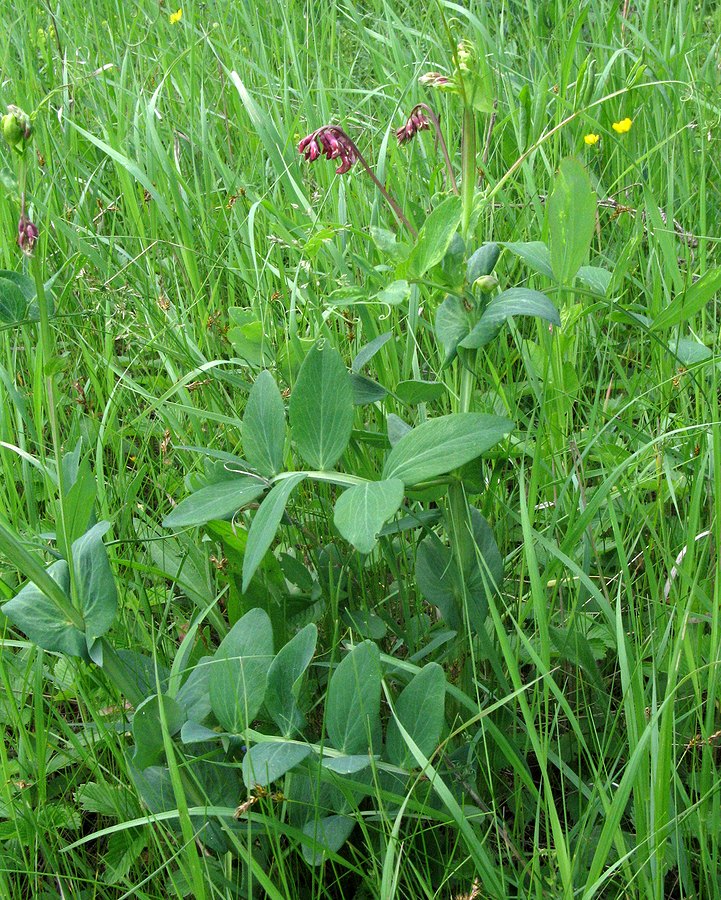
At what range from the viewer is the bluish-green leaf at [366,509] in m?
0.83

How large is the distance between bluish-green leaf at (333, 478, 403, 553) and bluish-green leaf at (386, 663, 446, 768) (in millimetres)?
168

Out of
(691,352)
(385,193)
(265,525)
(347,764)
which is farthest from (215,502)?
(691,352)

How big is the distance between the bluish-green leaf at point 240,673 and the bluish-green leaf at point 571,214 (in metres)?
0.57

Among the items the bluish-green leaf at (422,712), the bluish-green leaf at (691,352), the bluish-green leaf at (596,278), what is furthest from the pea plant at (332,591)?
the bluish-green leaf at (691,352)

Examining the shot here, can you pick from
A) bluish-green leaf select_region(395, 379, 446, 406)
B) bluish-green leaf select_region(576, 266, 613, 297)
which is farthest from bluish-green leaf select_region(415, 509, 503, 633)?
bluish-green leaf select_region(576, 266, 613, 297)

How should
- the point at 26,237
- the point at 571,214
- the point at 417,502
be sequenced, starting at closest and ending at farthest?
the point at 26,237 → the point at 571,214 → the point at 417,502

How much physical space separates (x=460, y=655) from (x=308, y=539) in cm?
32

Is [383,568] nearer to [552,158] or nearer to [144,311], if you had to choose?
[144,311]

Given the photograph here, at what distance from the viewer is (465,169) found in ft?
3.40

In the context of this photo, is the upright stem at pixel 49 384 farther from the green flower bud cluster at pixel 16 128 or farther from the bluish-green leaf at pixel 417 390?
the bluish-green leaf at pixel 417 390

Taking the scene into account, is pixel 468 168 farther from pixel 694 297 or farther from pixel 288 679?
pixel 288 679

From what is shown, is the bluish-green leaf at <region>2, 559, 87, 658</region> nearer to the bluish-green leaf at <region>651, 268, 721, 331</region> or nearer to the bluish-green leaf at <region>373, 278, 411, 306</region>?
the bluish-green leaf at <region>373, 278, 411, 306</region>

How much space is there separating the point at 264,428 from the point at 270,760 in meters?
0.37

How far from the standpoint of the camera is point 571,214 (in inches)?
42.2
